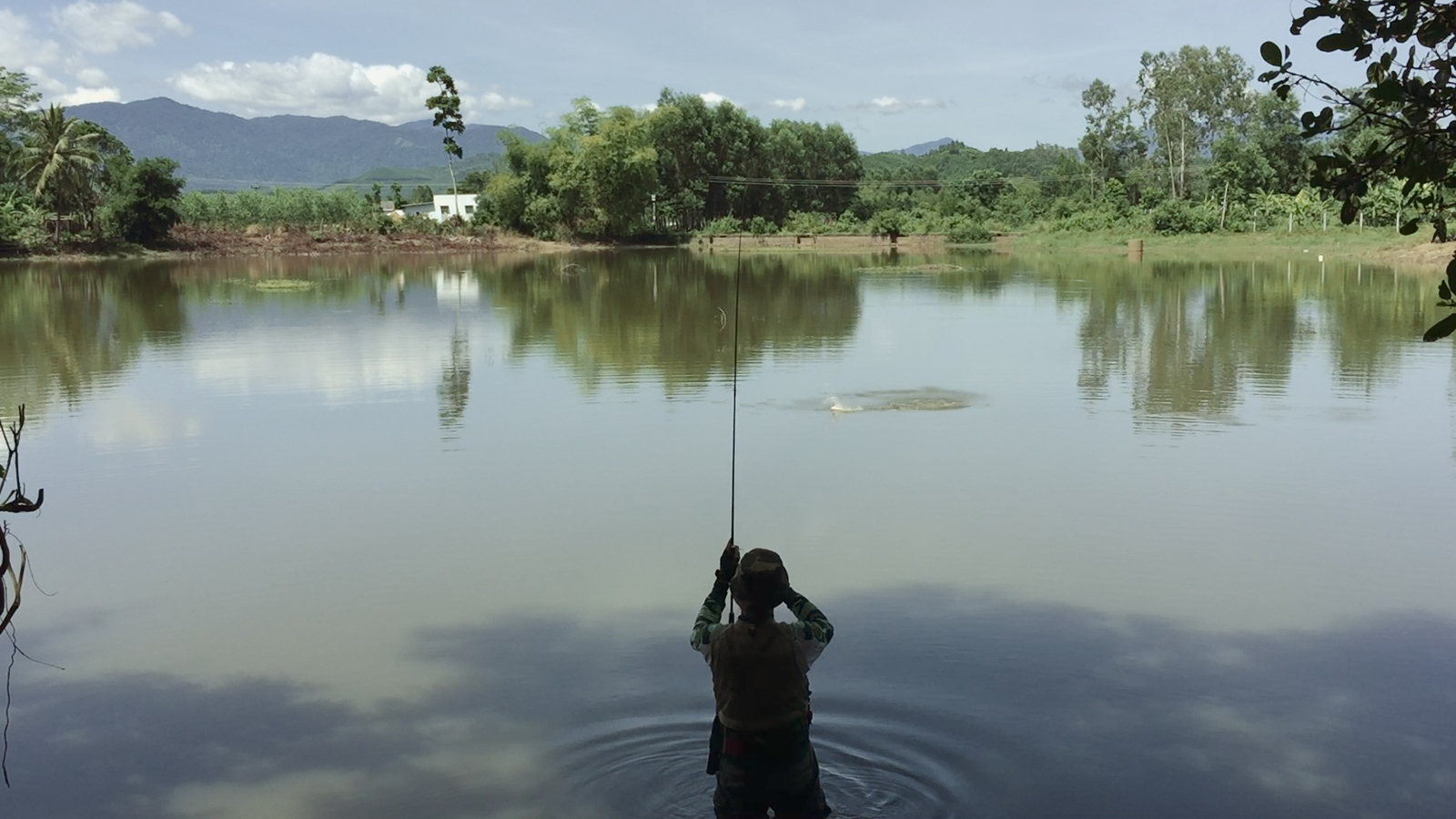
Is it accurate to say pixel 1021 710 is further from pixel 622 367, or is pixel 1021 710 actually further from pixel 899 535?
pixel 622 367

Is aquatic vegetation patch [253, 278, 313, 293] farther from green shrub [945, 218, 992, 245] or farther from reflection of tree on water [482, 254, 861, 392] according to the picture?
green shrub [945, 218, 992, 245]

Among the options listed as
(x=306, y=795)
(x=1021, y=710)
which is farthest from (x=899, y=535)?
Answer: (x=306, y=795)

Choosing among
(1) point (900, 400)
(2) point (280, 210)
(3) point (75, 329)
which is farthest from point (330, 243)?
(1) point (900, 400)

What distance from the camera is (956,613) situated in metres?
7.16

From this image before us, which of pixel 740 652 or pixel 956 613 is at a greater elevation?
pixel 740 652

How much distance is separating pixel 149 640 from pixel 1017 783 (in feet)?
15.6

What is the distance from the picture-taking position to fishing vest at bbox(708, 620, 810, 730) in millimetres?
3828

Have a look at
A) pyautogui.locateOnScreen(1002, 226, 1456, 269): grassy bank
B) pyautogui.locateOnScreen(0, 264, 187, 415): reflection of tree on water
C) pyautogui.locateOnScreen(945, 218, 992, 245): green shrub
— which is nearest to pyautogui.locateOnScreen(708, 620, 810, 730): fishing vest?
pyautogui.locateOnScreen(0, 264, 187, 415): reflection of tree on water

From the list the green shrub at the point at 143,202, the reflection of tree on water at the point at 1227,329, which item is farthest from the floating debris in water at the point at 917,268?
the green shrub at the point at 143,202

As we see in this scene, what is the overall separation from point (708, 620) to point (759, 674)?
33 cm

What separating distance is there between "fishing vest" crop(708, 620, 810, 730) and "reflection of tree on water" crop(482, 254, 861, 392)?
37.9 feet

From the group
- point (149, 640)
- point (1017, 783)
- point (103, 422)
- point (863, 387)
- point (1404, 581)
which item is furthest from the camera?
point (863, 387)

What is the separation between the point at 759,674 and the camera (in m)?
3.84

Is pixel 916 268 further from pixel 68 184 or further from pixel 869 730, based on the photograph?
pixel 869 730
